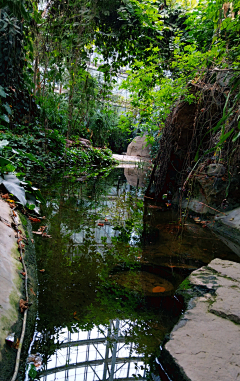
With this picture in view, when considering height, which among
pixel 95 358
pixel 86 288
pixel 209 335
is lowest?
Result: pixel 95 358

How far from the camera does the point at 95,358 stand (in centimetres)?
143

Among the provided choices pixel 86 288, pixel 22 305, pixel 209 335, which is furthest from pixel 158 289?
pixel 22 305

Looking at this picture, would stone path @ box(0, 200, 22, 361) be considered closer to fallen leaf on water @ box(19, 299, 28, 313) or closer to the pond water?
fallen leaf on water @ box(19, 299, 28, 313)

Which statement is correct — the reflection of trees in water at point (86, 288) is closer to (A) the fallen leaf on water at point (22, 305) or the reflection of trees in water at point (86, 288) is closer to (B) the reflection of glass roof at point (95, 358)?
(B) the reflection of glass roof at point (95, 358)

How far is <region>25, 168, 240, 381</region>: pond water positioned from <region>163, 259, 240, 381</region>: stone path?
17 cm

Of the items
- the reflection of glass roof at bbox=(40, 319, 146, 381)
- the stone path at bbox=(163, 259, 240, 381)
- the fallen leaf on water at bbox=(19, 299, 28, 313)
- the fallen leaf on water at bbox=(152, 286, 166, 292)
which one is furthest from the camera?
the fallen leaf on water at bbox=(152, 286, 166, 292)

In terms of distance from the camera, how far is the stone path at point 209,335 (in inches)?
46.7

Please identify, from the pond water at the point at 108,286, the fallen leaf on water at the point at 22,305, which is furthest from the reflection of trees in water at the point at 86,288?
the fallen leaf on water at the point at 22,305

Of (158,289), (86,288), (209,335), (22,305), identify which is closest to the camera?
(209,335)

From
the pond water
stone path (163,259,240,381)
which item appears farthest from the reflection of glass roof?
stone path (163,259,240,381)

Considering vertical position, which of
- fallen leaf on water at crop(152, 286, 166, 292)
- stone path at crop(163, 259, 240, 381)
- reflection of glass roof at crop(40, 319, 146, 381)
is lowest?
reflection of glass roof at crop(40, 319, 146, 381)

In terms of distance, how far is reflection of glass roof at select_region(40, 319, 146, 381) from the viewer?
1.32 meters

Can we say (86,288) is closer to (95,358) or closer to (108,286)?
(108,286)

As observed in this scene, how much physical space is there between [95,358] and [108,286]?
679 millimetres
